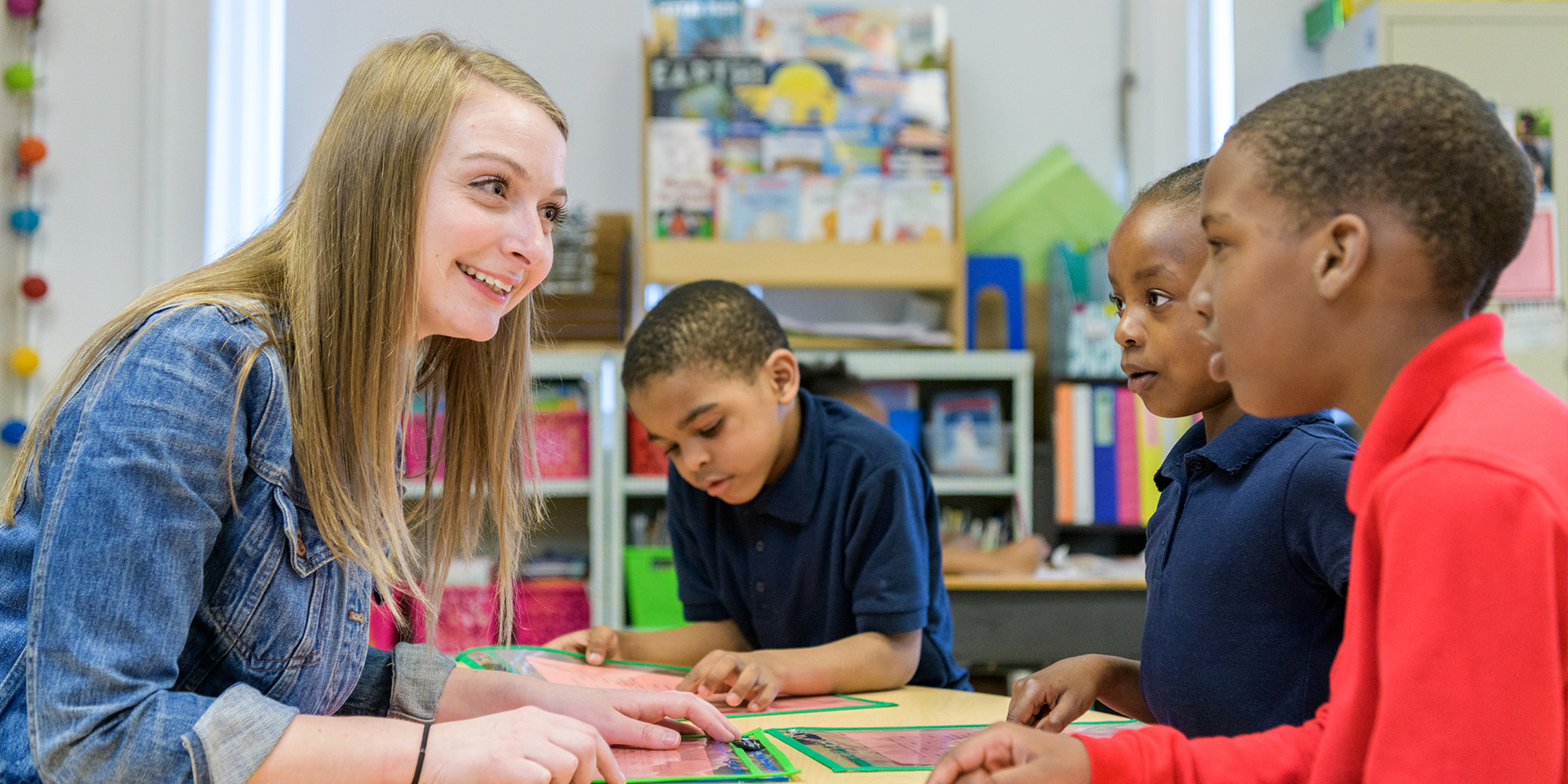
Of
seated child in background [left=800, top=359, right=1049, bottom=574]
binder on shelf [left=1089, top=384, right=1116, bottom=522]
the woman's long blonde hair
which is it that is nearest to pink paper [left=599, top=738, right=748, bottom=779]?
the woman's long blonde hair

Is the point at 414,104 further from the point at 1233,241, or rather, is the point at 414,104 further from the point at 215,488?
the point at 1233,241

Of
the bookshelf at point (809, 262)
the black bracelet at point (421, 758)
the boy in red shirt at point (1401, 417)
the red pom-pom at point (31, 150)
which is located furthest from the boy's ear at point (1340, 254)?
the red pom-pom at point (31, 150)

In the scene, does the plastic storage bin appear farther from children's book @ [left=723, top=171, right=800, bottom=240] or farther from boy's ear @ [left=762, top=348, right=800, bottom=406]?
boy's ear @ [left=762, top=348, right=800, bottom=406]

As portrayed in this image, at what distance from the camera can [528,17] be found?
3.51m

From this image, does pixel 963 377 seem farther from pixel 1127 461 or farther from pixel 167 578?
pixel 167 578

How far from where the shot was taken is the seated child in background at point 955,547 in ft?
8.69

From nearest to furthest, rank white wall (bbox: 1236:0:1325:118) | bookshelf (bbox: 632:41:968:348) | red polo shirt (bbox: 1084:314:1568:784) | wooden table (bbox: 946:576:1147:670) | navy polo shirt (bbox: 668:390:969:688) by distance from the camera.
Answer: red polo shirt (bbox: 1084:314:1568:784) → navy polo shirt (bbox: 668:390:969:688) → wooden table (bbox: 946:576:1147:670) → bookshelf (bbox: 632:41:968:348) → white wall (bbox: 1236:0:1325:118)

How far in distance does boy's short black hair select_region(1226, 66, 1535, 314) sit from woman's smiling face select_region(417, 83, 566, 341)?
637mm

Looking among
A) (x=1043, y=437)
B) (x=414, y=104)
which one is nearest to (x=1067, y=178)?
(x=1043, y=437)

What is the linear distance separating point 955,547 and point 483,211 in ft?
7.02

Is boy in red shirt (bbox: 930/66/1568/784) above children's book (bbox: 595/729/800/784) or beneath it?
above

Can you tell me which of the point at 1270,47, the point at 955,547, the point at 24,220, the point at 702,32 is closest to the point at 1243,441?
the point at 955,547

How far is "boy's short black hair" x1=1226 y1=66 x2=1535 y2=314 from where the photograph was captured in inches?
22.9

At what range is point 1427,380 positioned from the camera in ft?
1.90
